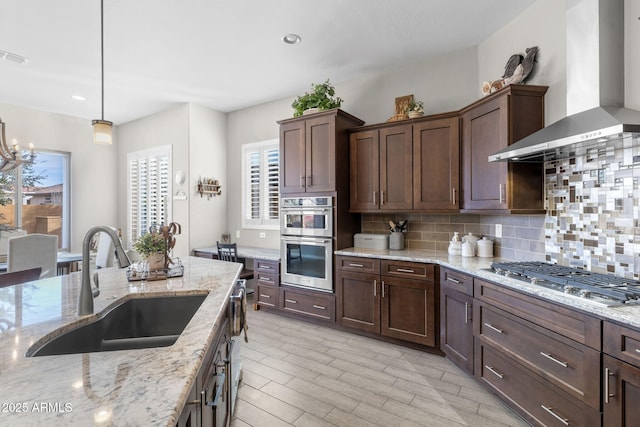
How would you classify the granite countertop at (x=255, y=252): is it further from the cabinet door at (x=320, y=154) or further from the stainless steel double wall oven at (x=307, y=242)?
the cabinet door at (x=320, y=154)

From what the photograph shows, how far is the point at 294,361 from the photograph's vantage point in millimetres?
2928

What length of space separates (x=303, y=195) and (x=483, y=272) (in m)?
2.19

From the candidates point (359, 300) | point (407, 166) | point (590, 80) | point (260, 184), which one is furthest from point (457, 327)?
point (260, 184)

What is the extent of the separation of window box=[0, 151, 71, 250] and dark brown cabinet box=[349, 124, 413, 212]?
502 cm

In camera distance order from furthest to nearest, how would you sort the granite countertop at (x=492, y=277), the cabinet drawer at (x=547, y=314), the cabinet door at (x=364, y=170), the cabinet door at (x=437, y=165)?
the cabinet door at (x=364, y=170) < the cabinet door at (x=437, y=165) < the cabinet drawer at (x=547, y=314) < the granite countertop at (x=492, y=277)

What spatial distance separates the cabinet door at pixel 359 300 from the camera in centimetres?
334

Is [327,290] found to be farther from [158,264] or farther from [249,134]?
[249,134]

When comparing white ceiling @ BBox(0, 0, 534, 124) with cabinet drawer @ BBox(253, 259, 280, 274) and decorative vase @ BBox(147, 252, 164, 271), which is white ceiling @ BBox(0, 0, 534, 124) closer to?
decorative vase @ BBox(147, 252, 164, 271)

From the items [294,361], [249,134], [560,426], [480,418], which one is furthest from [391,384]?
Result: [249,134]

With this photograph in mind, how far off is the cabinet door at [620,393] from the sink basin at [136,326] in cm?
204

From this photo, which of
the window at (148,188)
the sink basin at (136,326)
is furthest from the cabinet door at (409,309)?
the window at (148,188)

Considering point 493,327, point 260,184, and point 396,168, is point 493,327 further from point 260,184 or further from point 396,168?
point 260,184

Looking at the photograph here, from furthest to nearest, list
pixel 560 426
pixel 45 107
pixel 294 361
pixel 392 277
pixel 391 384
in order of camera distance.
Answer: pixel 45 107
pixel 392 277
pixel 294 361
pixel 391 384
pixel 560 426

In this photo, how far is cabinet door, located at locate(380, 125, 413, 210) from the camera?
3.39 m
